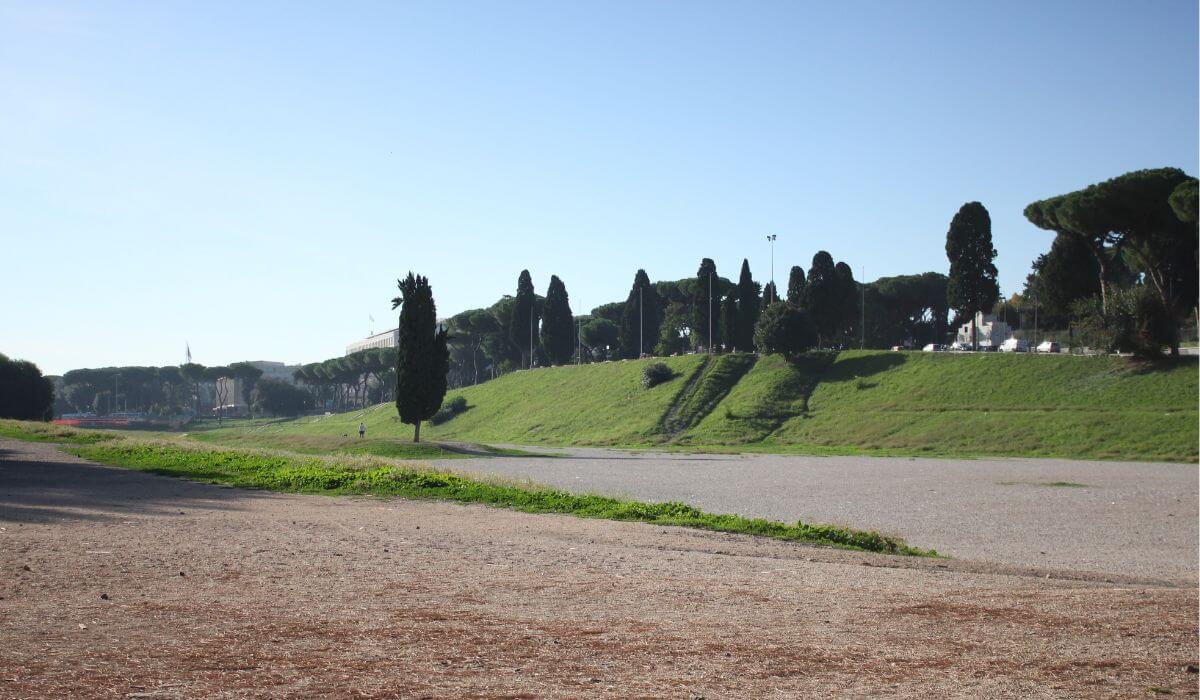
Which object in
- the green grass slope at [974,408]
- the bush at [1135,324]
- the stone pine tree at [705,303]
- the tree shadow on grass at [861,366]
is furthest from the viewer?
the stone pine tree at [705,303]

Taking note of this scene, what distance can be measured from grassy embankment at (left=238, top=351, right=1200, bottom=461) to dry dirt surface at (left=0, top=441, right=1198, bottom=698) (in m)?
42.0

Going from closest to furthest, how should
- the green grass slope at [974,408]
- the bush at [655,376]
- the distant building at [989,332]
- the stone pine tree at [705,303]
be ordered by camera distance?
the green grass slope at [974,408] → the bush at [655,376] → the stone pine tree at [705,303] → the distant building at [989,332]

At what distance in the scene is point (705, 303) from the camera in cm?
9762

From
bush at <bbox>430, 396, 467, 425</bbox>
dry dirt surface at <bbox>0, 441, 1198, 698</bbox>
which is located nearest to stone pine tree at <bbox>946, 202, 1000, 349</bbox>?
bush at <bbox>430, 396, 467, 425</bbox>

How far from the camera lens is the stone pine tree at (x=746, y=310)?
92250mm

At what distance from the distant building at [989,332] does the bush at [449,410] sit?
178 feet

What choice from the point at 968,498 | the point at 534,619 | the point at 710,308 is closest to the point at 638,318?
the point at 710,308

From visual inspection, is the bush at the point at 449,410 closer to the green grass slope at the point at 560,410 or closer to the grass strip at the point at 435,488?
the green grass slope at the point at 560,410

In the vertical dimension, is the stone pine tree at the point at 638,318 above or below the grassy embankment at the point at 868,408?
above

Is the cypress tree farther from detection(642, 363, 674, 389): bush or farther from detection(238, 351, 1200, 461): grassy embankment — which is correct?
detection(642, 363, 674, 389): bush

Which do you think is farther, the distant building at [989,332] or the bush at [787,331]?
the distant building at [989,332]

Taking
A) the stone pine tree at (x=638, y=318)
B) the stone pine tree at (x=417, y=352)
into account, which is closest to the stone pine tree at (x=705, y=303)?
the stone pine tree at (x=638, y=318)

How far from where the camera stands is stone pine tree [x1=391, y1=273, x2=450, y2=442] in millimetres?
52719

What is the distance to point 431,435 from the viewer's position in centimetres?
8500
